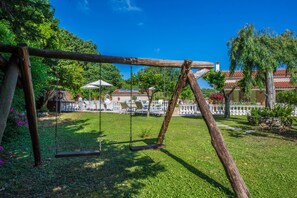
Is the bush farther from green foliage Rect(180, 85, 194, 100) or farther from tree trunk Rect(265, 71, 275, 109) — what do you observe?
green foliage Rect(180, 85, 194, 100)

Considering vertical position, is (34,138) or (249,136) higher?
(34,138)

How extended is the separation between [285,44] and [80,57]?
13.2 m

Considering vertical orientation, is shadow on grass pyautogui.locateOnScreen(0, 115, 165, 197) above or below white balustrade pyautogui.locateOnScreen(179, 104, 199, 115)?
below

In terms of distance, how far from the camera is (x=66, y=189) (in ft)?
12.6

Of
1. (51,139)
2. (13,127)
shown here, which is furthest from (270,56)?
(13,127)

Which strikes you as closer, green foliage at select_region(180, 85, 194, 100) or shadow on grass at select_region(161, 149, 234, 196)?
shadow on grass at select_region(161, 149, 234, 196)

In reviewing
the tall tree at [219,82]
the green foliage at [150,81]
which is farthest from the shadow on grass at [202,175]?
the tall tree at [219,82]

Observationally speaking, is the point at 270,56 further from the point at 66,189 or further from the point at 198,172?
the point at 66,189

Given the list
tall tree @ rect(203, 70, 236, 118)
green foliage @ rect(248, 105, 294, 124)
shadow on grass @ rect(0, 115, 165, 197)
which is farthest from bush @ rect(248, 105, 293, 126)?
shadow on grass @ rect(0, 115, 165, 197)

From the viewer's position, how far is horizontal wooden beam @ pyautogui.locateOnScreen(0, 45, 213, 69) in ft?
11.3

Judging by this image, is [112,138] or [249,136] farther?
[249,136]

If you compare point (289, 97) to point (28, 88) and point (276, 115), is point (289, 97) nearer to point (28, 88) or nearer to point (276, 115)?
point (276, 115)

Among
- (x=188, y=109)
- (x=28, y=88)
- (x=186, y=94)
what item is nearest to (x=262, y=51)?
(x=188, y=109)

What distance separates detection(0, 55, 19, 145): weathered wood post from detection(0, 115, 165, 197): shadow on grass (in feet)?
4.99
